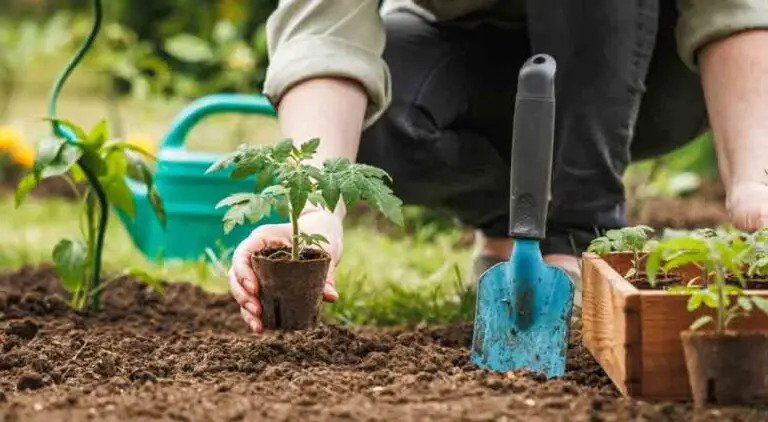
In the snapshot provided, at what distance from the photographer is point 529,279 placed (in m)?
1.90

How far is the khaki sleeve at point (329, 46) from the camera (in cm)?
230

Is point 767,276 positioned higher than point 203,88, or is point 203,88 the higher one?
point 203,88

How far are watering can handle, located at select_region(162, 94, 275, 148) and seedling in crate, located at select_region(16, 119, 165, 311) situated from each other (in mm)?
706

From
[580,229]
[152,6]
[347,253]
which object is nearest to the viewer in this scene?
[580,229]

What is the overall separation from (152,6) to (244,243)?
400cm

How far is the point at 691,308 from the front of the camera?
1578mm

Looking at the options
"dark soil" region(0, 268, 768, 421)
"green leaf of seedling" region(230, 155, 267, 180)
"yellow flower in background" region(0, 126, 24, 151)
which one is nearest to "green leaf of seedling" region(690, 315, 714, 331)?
"dark soil" region(0, 268, 768, 421)

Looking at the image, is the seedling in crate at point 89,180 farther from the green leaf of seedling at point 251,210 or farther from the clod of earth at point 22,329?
the green leaf of seedling at point 251,210

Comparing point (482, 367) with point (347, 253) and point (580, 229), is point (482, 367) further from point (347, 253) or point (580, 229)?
point (347, 253)

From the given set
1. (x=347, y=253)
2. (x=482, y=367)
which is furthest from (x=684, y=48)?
(x=347, y=253)

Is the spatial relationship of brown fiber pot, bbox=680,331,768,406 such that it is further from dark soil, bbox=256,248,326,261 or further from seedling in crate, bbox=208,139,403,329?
dark soil, bbox=256,248,326,261

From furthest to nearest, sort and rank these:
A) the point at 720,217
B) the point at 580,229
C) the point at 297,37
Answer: the point at 720,217
the point at 580,229
the point at 297,37

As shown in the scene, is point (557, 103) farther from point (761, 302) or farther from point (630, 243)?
point (761, 302)

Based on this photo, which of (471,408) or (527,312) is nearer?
(471,408)
